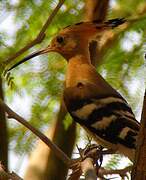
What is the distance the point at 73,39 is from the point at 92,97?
524 mm

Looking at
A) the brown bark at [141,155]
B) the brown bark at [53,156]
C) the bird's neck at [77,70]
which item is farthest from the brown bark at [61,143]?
the brown bark at [141,155]

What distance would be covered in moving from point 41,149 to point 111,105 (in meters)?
0.57

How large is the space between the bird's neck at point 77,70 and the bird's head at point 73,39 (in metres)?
0.06

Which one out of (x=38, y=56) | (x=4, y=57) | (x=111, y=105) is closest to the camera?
(x=111, y=105)

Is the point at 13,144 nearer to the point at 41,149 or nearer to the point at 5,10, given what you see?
the point at 41,149

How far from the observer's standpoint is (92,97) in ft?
8.22

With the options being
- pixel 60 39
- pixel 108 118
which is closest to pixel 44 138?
pixel 108 118

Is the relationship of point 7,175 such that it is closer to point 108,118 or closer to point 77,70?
point 108,118

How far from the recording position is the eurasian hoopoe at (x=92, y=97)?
7.45ft

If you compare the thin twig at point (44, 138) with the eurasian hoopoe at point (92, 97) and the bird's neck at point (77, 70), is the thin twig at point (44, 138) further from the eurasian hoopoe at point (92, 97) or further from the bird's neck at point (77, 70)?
the bird's neck at point (77, 70)

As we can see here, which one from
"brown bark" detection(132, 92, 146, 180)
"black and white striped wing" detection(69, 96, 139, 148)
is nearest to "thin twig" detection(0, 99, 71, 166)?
"black and white striped wing" detection(69, 96, 139, 148)

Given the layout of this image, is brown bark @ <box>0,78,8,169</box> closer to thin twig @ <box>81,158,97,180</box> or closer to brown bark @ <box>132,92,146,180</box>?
thin twig @ <box>81,158,97,180</box>

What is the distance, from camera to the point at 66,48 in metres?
2.96

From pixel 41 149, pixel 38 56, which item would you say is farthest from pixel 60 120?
pixel 38 56
